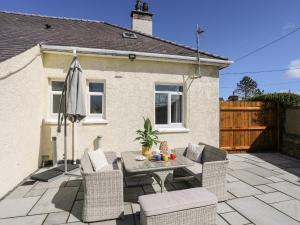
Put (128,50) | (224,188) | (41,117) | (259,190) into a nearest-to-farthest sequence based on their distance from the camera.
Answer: (224,188) → (259,190) → (41,117) → (128,50)

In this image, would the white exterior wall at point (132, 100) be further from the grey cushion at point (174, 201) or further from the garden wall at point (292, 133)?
the grey cushion at point (174, 201)

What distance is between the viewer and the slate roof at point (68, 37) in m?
6.30

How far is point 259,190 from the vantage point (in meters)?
A: 4.51

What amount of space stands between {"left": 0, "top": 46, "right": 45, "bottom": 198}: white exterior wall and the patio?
530 millimetres

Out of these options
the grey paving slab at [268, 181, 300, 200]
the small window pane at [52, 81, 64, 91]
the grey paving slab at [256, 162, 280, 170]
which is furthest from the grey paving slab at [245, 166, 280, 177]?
the small window pane at [52, 81, 64, 91]

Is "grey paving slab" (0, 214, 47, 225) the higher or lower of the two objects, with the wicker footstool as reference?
lower

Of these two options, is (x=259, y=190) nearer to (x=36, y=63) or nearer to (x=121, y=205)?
(x=121, y=205)

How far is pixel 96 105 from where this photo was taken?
701 cm

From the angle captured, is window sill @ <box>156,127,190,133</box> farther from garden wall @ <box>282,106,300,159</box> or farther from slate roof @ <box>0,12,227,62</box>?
garden wall @ <box>282,106,300,159</box>

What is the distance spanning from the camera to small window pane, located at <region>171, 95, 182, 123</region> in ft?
25.4

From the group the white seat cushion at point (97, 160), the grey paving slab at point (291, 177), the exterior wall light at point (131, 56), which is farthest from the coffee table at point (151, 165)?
the exterior wall light at point (131, 56)

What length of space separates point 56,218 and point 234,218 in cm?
311

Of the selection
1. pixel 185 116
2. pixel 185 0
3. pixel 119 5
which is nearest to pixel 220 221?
pixel 185 116

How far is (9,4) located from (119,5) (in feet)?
17.3
